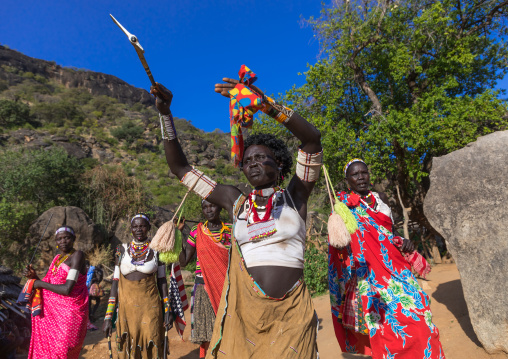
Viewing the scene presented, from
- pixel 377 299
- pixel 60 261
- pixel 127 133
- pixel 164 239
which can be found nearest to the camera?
pixel 164 239

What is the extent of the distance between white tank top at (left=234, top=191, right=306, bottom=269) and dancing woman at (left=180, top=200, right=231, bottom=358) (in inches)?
91.3

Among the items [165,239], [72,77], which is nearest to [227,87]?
[165,239]

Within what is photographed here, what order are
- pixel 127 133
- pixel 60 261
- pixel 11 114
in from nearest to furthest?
pixel 60 261, pixel 11 114, pixel 127 133

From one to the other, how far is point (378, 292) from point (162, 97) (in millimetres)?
2653

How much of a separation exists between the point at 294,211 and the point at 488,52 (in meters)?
11.4

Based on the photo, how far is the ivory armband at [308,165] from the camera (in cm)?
196

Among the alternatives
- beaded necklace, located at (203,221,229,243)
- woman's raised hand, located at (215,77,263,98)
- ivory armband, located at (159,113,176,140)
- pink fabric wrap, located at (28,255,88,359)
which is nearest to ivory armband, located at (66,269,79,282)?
pink fabric wrap, located at (28,255,88,359)

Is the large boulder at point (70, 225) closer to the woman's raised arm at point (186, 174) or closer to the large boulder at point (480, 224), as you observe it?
the woman's raised arm at point (186, 174)

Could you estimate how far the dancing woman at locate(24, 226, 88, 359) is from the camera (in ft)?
12.9

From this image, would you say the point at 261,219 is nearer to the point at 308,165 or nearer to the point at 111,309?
the point at 308,165

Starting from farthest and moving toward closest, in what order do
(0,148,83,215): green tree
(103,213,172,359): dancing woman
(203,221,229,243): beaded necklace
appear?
(0,148,83,215): green tree
(203,221,229,243): beaded necklace
(103,213,172,359): dancing woman

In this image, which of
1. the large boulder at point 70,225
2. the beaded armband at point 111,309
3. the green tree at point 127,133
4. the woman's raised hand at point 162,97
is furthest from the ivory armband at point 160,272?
the green tree at point 127,133

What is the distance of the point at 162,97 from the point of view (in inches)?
79.7

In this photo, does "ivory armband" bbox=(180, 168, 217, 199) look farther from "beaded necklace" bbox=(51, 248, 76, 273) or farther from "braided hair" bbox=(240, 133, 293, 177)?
"beaded necklace" bbox=(51, 248, 76, 273)
